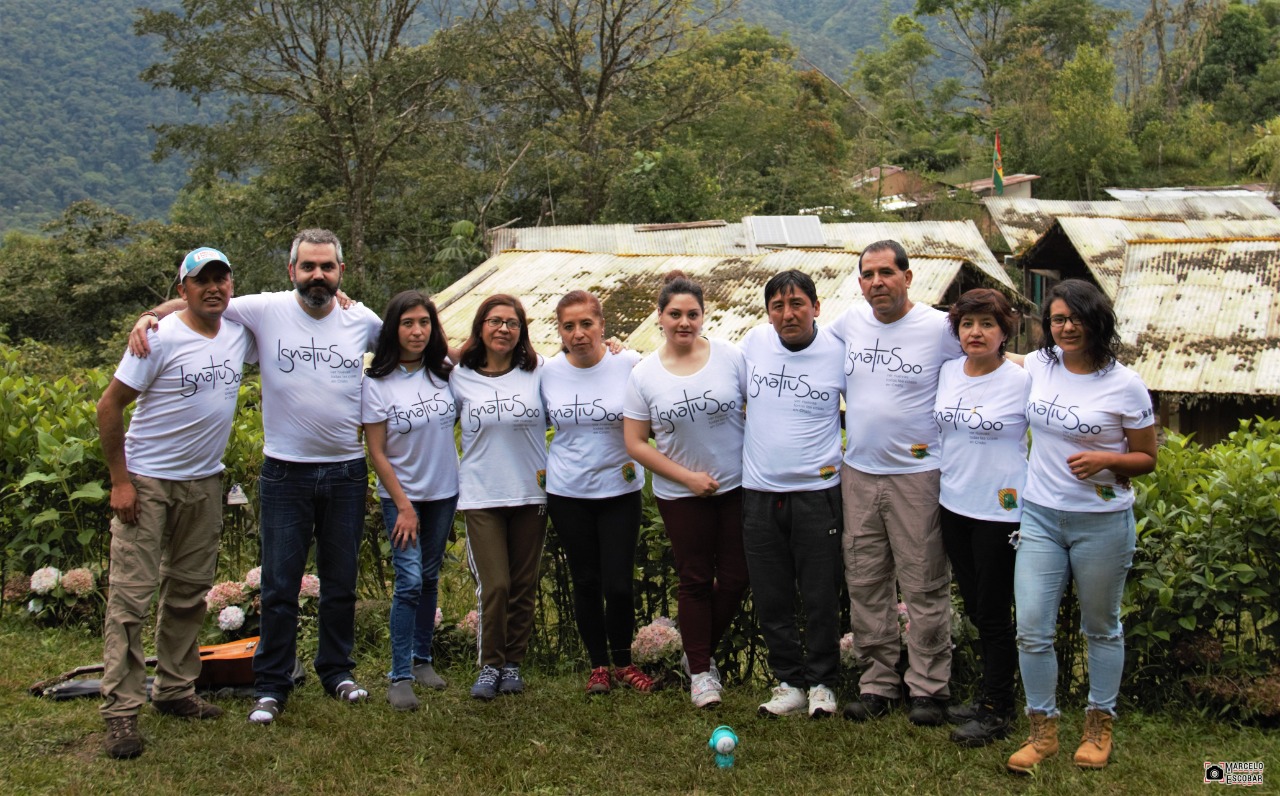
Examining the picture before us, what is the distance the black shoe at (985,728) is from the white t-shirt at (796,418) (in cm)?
98

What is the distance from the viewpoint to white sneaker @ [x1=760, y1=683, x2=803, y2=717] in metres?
4.26

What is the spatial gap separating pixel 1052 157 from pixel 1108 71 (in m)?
5.05

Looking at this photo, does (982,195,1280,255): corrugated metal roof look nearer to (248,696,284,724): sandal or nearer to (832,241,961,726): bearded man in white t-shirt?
(832,241,961,726): bearded man in white t-shirt

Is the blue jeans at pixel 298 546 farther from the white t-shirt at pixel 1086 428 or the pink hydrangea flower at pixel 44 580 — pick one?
the white t-shirt at pixel 1086 428

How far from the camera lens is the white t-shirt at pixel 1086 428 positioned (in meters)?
3.65

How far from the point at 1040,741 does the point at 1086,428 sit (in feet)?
3.56

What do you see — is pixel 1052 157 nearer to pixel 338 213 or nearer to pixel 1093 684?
pixel 338 213

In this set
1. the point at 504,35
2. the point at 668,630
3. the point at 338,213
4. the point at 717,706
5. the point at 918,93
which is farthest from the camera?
the point at 918,93

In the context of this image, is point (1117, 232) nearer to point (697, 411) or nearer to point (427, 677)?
point (697, 411)

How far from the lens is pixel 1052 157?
39.5m

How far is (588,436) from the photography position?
4445 millimetres

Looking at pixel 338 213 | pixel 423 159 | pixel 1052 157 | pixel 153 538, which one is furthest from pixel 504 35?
pixel 153 538

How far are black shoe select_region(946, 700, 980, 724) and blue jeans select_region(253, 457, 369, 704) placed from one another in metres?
2.37

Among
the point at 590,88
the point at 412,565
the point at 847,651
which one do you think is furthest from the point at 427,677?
the point at 590,88
